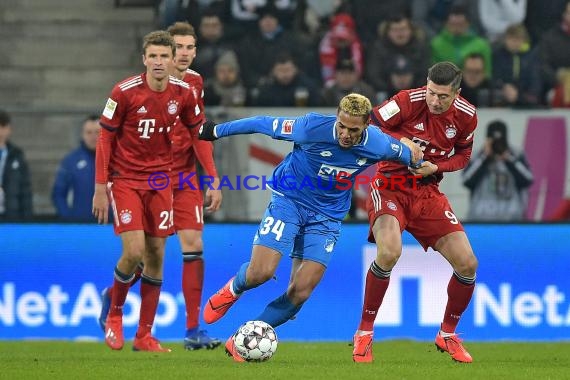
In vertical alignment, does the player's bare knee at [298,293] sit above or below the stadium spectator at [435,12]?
below

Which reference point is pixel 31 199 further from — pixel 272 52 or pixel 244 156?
pixel 272 52

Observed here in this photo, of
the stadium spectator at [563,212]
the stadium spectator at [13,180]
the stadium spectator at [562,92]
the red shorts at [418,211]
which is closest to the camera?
the red shorts at [418,211]

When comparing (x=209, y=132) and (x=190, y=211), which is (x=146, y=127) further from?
(x=209, y=132)

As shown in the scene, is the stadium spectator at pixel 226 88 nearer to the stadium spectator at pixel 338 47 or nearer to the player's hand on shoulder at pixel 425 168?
the stadium spectator at pixel 338 47

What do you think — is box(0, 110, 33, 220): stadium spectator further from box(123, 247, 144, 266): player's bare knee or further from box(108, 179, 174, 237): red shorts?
box(123, 247, 144, 266): player's bare knee

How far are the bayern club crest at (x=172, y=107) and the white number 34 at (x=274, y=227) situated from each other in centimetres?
163

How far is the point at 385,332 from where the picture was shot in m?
12.9

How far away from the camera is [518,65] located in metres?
15.4

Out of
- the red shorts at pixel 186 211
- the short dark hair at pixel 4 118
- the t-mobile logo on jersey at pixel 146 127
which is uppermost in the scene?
the t-mobile logo on jersey at pixel 146 127

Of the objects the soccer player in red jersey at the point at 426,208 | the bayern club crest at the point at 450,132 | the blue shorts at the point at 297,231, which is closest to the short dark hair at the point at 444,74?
the soccer player in red jersey at the point at 426,208

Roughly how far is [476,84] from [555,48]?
1389 mm

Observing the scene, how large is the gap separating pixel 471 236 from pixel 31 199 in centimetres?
458

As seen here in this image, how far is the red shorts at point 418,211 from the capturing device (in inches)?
383

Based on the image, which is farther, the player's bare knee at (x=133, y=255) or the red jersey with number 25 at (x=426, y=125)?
the player's bare knee at (x=133, y=255)
